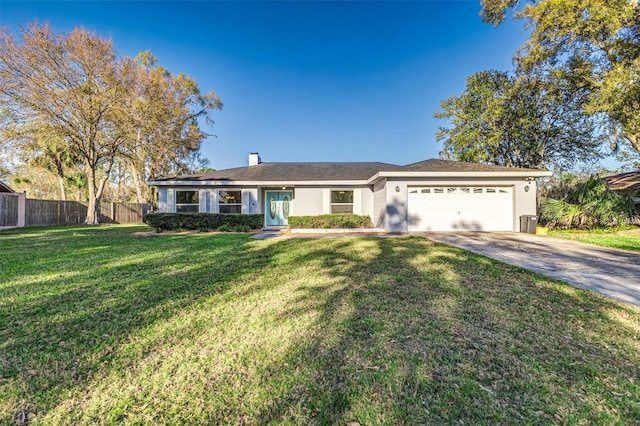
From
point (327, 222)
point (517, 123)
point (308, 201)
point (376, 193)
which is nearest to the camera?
point (327, 222)

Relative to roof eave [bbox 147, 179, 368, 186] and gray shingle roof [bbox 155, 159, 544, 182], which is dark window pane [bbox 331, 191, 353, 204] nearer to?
roof eave [bbox 147, 179, 368, 186]

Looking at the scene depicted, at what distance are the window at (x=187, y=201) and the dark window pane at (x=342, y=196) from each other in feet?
22.4

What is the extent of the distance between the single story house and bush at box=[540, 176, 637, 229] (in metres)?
0.91

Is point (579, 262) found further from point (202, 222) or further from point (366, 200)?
point (202, 222)

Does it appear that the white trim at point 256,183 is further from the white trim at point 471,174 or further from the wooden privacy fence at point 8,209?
the wooden privacy fence at point 8,209

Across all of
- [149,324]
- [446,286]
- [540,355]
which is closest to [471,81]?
[446,286]

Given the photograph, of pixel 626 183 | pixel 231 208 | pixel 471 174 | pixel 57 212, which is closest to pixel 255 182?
pixel 231 208

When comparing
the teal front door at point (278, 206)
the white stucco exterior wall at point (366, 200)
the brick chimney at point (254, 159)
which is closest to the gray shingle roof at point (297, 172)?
the brick chimney at point (254, 159)

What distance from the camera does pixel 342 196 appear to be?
14.0 metres

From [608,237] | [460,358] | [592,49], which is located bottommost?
[460,358]

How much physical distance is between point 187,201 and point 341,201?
7743 mm

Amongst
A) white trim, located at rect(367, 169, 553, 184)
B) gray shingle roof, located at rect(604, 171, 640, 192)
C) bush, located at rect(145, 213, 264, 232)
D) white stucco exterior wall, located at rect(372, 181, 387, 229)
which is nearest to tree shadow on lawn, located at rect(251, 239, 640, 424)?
white trim, located at rect(367, 169, 553, 184)

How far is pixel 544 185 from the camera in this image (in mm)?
19969

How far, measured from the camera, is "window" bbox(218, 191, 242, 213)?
13.9 metres
